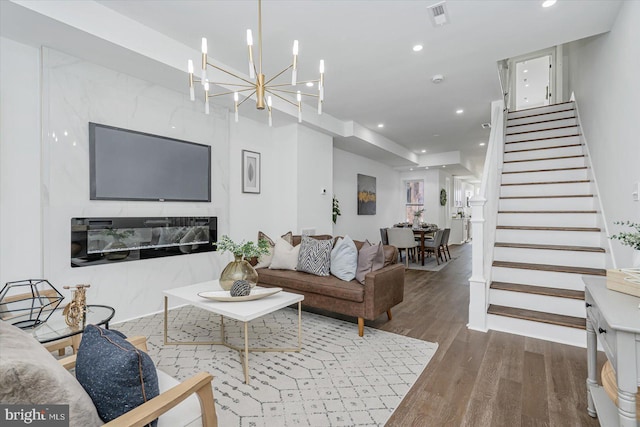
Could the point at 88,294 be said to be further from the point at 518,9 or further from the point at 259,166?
the point at 518,9

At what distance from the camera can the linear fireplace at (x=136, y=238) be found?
10.0 ft

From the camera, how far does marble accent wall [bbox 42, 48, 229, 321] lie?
9.36 feet

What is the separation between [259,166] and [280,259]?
1836 millimetres

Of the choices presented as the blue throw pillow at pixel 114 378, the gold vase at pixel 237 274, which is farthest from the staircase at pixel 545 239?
the blue throw pillow at pixel 114 378

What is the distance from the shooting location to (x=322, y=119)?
5.27m

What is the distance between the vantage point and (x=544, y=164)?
4.54 metres

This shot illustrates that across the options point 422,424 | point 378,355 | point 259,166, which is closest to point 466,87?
point 259,166

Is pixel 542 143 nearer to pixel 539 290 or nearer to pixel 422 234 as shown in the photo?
pixel 422 234

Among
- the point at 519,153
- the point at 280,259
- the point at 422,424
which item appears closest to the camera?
the point at 422,424

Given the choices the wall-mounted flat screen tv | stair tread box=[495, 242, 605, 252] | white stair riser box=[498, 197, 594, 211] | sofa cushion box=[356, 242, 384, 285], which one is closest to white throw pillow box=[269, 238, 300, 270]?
sofa cushion box=[356, 242, 384, 285]

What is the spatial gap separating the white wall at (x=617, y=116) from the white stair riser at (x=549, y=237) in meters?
0.38

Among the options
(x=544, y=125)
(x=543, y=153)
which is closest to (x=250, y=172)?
(x=543, y=153)

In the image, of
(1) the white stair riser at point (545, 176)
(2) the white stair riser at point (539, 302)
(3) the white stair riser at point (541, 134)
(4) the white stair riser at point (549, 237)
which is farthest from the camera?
(3) the white stair riser at point (541, 134)

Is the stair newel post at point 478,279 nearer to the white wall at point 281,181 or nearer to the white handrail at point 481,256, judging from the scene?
the white handrail at point 481,256
